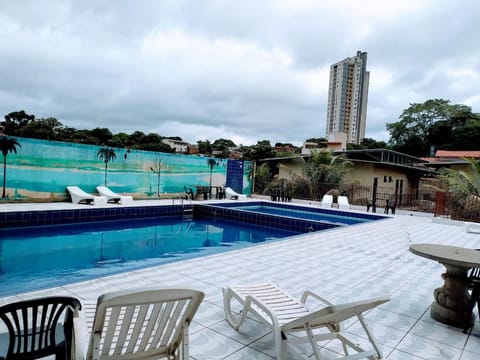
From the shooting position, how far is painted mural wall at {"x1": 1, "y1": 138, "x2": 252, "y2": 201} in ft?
33.9

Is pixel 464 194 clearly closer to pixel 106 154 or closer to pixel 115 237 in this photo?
pixel 115 237

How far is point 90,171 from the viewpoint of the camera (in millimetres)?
11961

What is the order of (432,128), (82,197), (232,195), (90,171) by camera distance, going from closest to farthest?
(82,197), (90,171), (232,195), (432,128)

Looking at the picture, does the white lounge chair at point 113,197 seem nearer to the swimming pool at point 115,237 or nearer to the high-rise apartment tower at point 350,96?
the swimming pool at point 115,237

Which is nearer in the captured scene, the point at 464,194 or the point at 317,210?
the point at 464,194

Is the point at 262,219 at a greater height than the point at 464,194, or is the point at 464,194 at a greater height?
the point at 464,194

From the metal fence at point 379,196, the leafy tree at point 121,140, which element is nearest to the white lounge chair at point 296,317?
the metal fence at point 379,196

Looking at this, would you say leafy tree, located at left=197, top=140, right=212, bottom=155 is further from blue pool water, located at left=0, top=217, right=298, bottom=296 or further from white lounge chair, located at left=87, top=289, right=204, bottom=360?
white lounge chair, located at left=87, top=289, right=204, bottom=360

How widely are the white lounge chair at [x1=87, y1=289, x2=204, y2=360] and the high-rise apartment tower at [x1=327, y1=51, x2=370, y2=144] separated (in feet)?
204

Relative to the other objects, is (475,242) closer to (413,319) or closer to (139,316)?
(413,319)

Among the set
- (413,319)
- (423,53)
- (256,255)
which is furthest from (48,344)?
(423,53)

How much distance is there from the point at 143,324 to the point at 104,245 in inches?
247

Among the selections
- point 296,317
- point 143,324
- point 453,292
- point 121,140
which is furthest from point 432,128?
point 143,324

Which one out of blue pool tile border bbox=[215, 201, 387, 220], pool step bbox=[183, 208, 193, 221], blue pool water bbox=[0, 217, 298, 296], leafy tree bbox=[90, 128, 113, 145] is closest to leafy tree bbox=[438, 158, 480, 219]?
blue pool tile border bbox=[215, 201, 387, 220]
